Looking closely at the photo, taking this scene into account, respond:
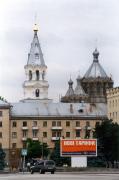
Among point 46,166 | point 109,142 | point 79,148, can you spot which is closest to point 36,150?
point 109,142

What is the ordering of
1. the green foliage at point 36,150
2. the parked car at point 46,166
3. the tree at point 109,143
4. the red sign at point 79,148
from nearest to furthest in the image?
1. the parked car at point 46,166
2. the red sign at point 79,148
3. the tree at point 109,143
4. the green foliage at point 36,150

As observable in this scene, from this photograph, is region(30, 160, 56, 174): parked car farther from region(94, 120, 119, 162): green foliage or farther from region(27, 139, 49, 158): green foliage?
region(27, 139, 49, 158): green foliage

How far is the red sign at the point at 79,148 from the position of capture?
11475 centimetres

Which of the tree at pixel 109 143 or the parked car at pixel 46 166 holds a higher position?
the tree at pixel 109 143

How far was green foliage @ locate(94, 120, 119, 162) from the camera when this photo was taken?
138875 millimetres

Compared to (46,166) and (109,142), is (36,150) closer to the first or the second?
(109,142)

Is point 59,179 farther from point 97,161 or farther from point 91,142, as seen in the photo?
point 97,161

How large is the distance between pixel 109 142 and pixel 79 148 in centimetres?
2694

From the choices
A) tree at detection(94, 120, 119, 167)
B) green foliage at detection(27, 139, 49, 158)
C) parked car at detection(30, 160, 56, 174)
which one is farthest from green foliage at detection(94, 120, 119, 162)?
parked car at detection(30, 160, 56, 174)

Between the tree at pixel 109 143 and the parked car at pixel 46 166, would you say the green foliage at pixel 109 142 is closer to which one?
the tree at pixel 109 143

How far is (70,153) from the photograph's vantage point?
114312mm

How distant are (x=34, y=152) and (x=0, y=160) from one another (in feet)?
163

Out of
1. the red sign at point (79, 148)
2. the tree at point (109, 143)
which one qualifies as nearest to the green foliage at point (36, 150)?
the tree at point (109, 143)

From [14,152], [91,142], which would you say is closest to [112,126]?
[91,142]
